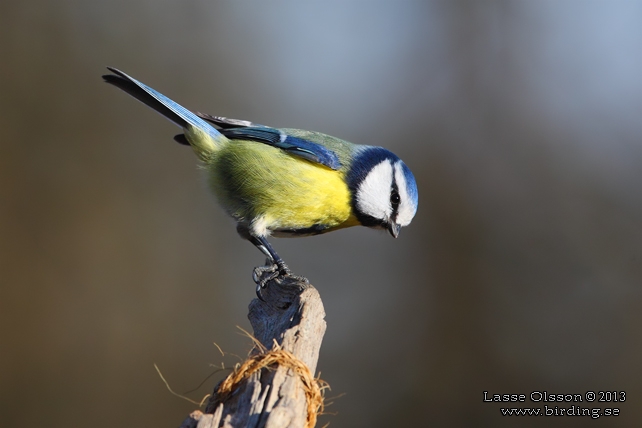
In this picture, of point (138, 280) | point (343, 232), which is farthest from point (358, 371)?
point (138, 280)

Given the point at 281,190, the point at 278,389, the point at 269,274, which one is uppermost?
the point at 281,190

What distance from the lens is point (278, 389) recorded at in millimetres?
1059

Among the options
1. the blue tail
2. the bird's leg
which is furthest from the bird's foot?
the blue tail

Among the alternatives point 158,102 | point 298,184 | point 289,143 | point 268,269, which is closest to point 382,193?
point 298,184

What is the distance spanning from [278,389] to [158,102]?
1475mm

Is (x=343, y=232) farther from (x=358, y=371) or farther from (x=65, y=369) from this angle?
(x=65, y=369)

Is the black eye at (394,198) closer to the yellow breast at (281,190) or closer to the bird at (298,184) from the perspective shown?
the bird at (298,184)

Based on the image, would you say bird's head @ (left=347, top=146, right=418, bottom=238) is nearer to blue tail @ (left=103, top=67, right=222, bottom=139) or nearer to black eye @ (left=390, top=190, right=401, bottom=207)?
black eye @ (left=390, top=190, right=401, bottom=207)

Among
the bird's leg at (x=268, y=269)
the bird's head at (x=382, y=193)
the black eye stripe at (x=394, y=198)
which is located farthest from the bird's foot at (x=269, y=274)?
the black eye stripe at (x=394, y=198)

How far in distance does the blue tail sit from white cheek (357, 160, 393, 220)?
0.73 metres

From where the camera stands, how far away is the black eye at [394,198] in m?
1.99

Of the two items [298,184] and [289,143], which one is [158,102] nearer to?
[289,143]

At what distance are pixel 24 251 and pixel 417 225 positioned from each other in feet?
10.5

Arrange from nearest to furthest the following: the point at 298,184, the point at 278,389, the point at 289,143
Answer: the point at 278,389 → the point at 298,184 → the point at 289,143
